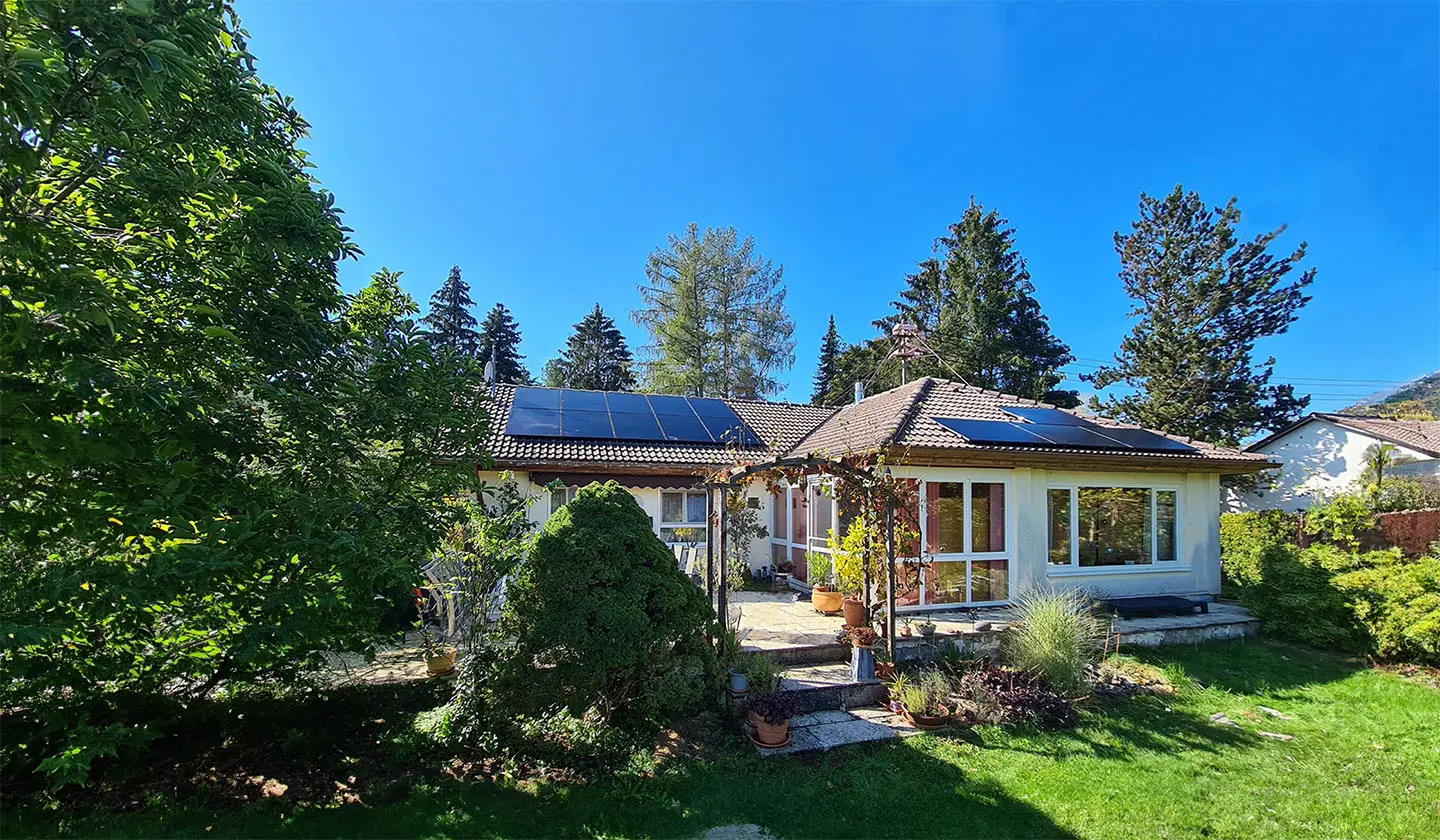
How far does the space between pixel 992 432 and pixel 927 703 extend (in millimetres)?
8544

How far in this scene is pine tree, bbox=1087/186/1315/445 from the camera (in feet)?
111

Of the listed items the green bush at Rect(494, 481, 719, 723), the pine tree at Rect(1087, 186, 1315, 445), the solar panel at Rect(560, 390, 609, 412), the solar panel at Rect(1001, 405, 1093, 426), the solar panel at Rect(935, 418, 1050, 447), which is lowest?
the green bush at Rect(494, 481, 719, 723)

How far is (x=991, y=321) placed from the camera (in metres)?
39.7

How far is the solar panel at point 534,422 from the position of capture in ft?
57.3

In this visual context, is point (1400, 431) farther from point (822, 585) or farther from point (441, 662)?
point (441, 662)

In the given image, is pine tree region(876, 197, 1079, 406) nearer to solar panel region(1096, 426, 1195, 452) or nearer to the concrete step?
solar panel region(1096, 426, 1195, 452)

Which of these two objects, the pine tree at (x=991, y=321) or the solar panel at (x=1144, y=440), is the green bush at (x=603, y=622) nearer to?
the solar panel at (x=1144, y=440)

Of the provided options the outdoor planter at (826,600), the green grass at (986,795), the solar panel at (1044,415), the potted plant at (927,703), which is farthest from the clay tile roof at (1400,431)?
the potted plant at (927,703)

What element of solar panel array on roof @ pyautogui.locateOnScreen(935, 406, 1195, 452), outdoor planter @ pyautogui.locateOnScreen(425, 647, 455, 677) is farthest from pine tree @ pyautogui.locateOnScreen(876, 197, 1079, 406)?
outdoor planter @ pyautogui.locateOnScreen(425, 647, 455, 677)

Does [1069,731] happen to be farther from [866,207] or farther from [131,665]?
[866,207]

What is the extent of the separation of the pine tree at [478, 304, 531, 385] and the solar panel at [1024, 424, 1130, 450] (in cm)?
4801

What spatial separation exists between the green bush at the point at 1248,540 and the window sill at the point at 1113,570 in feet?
5.90

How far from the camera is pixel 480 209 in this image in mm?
17812

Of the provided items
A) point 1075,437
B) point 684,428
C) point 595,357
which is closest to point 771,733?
point 1075,437
